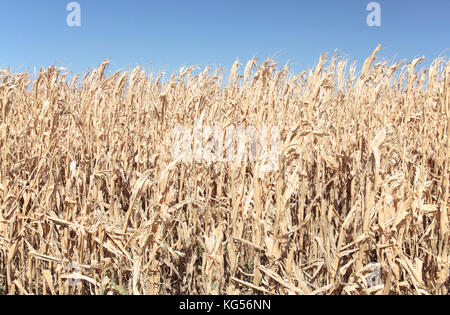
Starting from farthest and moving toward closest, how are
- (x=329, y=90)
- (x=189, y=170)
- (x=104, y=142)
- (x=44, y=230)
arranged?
(x=104, y=142) < (x=329, y=90) < (x=189, y=170) < (x=44, y=230)

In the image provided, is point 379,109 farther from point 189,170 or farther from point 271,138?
point 189,170

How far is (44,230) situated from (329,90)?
168 cm

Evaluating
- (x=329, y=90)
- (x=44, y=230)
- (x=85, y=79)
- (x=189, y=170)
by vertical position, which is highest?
(x=85, y=79)

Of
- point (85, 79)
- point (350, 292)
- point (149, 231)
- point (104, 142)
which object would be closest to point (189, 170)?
point (149, 231)

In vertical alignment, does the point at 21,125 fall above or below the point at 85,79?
below

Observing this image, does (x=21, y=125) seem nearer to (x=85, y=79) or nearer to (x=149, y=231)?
(x=85, y=79)

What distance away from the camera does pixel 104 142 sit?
8.13 feet

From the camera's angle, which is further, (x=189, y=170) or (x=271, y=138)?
(x=189, y=170)
